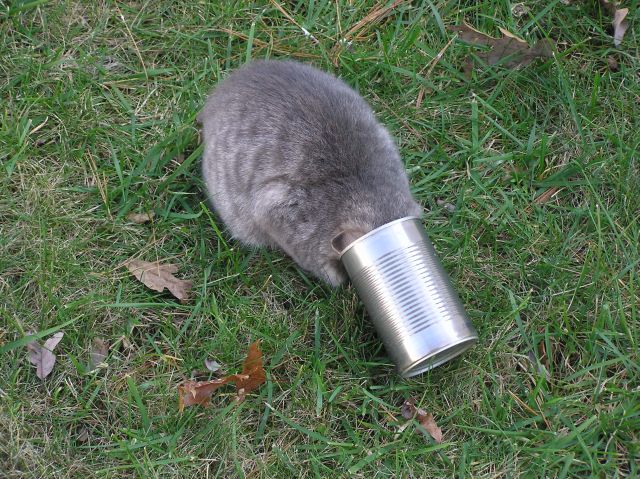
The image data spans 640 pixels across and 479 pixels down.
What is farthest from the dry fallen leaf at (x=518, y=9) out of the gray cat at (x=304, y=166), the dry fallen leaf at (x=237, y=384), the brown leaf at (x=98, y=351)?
the brown leaf at (x=98, y=351)

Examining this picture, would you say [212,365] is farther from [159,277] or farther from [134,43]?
[134,43]

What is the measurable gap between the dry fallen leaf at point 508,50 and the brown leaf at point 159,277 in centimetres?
198

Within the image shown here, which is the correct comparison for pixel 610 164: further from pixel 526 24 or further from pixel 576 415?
pixel 576 415

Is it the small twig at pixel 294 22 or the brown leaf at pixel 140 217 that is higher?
the small twig at pixel 294 22

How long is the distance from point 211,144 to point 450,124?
4.27 feet

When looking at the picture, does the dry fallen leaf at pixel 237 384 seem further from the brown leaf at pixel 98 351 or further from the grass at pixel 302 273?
the brown leaf at pixel 98 351

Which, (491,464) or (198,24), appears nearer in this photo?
(491,464)

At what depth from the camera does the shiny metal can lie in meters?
3.22

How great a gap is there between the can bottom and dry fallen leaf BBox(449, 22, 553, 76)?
5.76 ft

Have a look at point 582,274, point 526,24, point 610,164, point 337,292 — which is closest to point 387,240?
point 337,292

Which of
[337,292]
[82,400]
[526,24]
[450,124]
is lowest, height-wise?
[82,400]

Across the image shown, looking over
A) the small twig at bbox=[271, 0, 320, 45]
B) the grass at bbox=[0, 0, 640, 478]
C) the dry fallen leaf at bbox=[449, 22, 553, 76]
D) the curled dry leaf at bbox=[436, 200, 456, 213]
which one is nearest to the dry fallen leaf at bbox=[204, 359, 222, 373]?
the grass at bbox=[0, 0, 640, 478]

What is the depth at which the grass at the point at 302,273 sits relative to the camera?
3375mm

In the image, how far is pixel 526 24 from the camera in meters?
4.48
